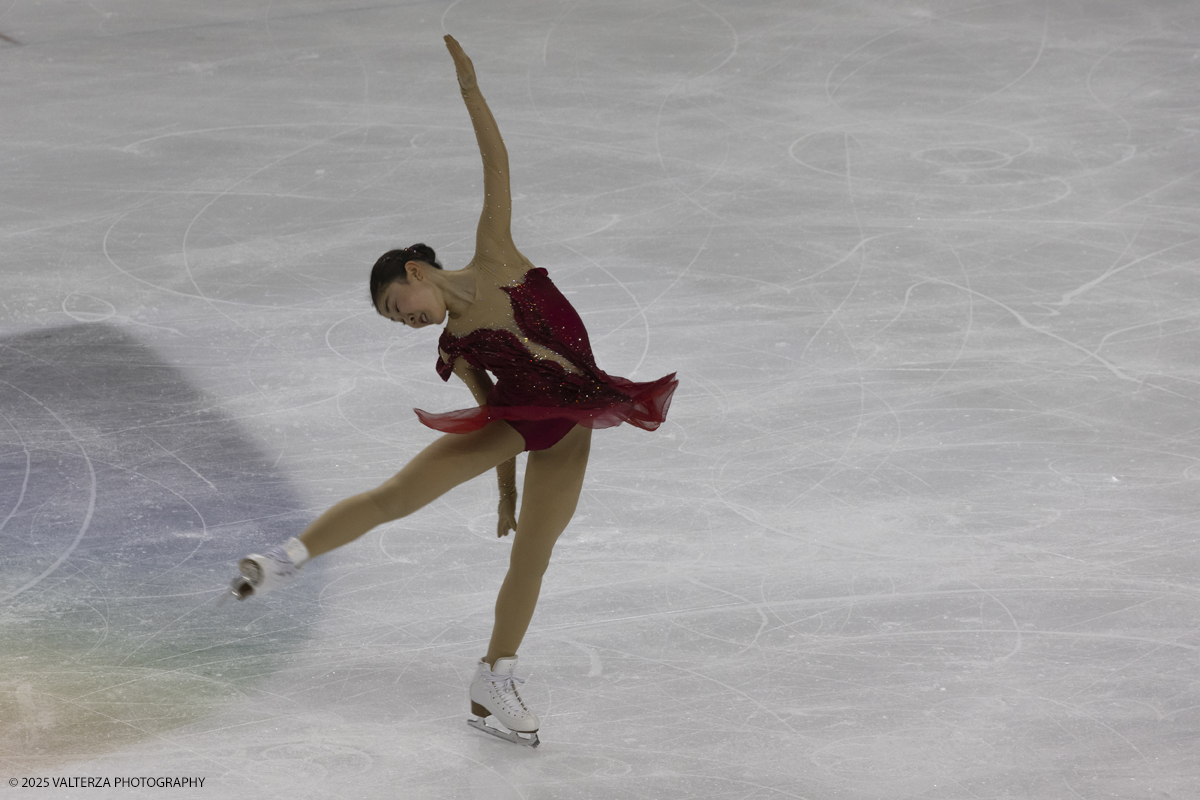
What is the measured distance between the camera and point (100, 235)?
6758mm

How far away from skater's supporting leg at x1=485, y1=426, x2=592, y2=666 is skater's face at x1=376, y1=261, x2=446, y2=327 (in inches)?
18.5

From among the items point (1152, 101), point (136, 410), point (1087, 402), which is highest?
point (1152, 101)

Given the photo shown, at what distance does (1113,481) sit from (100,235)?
4892mm

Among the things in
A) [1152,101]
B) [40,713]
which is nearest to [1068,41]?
[1152,101]

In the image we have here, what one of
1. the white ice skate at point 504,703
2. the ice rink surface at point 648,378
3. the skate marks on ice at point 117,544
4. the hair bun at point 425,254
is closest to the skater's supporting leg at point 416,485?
the hair bun at point 425,254

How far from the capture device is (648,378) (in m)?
5.59

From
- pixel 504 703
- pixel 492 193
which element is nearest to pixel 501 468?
pixel 504 703

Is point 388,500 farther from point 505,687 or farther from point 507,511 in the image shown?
point 505,687

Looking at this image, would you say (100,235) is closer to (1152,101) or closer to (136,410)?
(136,410)

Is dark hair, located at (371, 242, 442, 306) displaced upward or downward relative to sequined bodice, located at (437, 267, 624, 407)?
upward

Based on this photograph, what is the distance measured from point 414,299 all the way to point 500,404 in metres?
0.36

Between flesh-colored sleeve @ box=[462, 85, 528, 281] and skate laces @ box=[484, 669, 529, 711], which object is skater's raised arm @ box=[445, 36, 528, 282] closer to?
flesh-colored sleeve @ box=[462, 85, 528, 281]

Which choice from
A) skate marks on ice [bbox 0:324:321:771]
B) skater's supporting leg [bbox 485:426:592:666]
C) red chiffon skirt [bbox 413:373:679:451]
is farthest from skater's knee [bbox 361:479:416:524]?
skate marks on ice [bbox 0:324:321:771]

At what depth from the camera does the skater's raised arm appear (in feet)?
11.2
